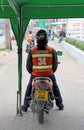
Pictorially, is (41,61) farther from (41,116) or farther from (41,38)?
(41,116)

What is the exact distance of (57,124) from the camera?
710 cm

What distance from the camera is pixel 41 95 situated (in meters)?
6.88

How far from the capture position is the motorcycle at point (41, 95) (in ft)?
22.6

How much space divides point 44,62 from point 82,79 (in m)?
5.95

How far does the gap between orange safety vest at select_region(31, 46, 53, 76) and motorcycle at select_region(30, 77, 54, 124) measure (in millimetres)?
164

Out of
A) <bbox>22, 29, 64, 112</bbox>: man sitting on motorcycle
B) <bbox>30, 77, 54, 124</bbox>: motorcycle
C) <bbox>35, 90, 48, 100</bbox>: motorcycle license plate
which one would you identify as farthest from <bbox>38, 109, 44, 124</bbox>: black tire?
<bbox>22, 29, 64, 112</bbox>: man sitting on motorcycle

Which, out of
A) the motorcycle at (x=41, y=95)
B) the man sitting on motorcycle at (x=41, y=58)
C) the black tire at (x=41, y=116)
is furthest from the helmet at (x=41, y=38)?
the black tire at (x=41, y=116)

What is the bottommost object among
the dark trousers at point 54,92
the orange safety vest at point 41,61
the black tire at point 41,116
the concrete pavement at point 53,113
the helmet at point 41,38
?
the concrete pavement at point 53,113

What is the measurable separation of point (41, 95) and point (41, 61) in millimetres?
708

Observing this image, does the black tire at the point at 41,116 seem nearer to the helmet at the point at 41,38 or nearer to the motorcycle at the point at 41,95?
the motorcycle at the point at 41,95

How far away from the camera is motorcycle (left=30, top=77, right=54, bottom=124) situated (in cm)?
689

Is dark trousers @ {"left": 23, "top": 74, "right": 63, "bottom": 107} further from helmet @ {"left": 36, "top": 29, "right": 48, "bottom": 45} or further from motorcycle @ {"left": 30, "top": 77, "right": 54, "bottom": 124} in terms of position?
helmet @ {"left": 36, "top": 29, "right": 48, "bottom": 45}

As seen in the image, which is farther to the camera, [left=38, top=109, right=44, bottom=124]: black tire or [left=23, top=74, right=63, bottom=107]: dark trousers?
[left=23, top=74, right=63, bottom=107]: dark trousers

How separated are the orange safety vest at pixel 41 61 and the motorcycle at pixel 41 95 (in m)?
0.16
